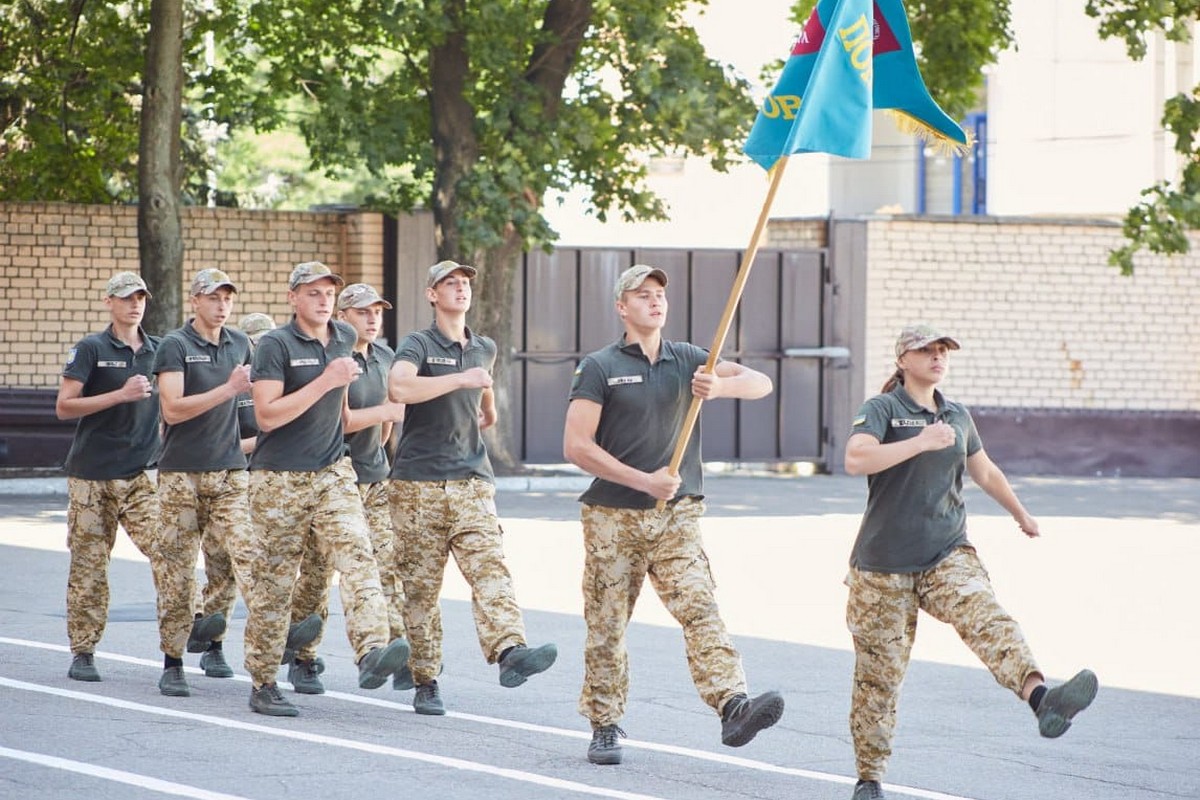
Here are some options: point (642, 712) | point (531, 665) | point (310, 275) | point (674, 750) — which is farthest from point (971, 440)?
point (310, 275)

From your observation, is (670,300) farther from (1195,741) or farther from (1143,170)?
(1195,741)

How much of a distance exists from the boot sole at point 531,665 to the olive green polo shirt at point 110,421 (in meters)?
2.72

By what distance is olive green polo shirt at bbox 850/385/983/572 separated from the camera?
24.7ft

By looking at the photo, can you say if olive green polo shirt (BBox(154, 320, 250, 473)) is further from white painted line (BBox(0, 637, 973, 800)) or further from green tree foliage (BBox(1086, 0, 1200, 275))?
green tree foliage (BBox(1086, 0, 1200, 275))

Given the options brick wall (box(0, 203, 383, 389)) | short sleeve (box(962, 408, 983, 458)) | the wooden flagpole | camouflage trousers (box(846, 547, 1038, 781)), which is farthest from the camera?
brick wall (box(0, 203, 383, 389))

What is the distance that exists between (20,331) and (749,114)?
28.7 ft

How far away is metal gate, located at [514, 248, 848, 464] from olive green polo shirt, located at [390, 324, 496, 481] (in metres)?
15.1

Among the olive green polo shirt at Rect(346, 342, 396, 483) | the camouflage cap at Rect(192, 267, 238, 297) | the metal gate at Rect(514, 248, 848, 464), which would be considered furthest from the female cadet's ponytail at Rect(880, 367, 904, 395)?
the metal gate at Rect(514, 248, 848, 464)

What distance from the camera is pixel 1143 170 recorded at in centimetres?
3031

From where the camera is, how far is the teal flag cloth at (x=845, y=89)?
830 centimetres

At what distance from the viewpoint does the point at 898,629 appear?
752cm

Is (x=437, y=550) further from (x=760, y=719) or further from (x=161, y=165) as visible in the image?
(x=161, y=165)

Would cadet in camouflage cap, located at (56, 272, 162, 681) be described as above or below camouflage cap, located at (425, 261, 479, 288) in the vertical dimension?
below

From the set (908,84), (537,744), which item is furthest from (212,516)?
(908,84)
